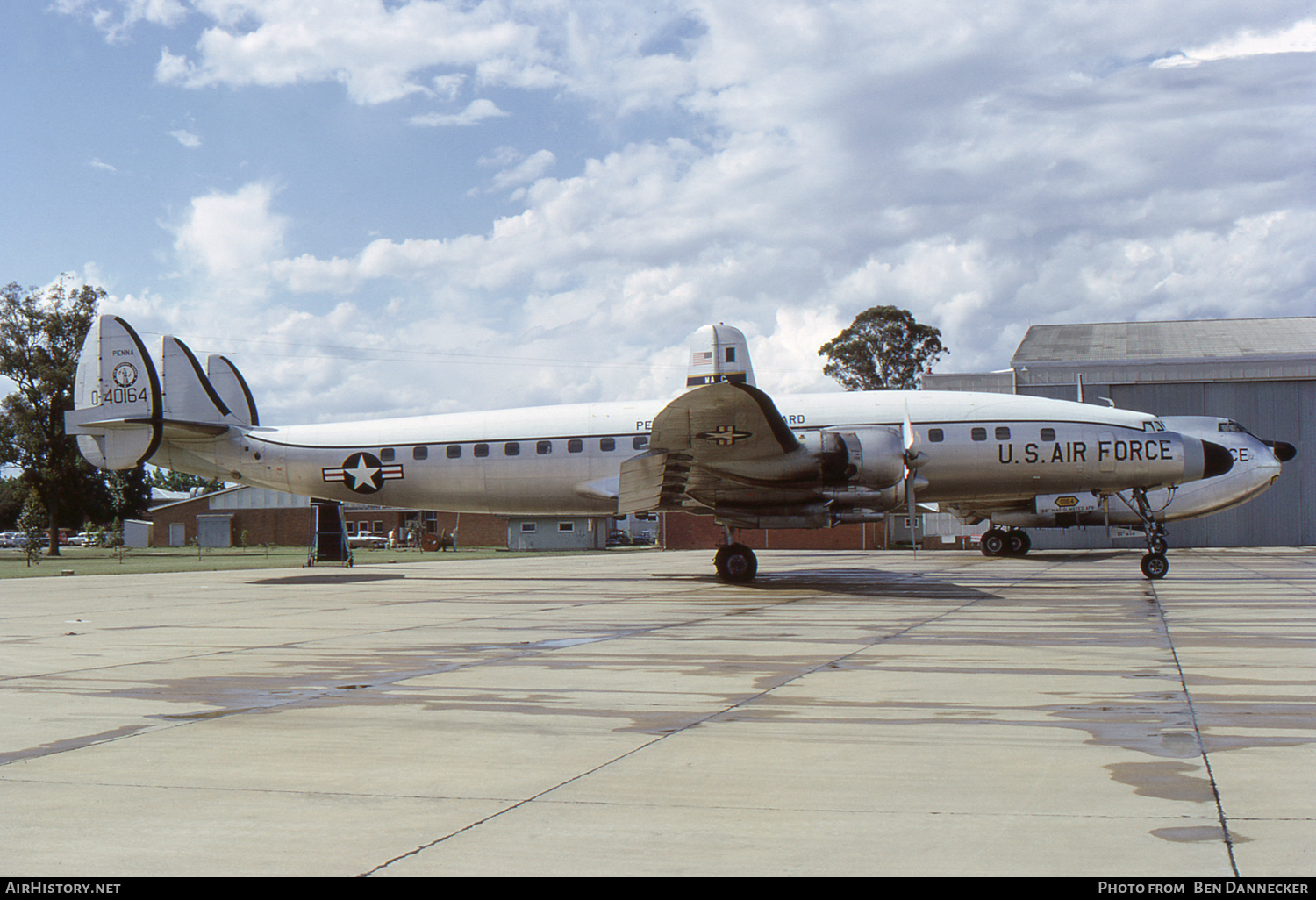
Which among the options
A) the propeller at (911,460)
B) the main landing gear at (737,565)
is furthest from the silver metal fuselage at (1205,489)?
the main landing gear at (737,565)

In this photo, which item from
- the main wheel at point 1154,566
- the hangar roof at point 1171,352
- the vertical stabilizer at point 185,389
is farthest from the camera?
the hangar roof at point 1171,352

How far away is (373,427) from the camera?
993 inches

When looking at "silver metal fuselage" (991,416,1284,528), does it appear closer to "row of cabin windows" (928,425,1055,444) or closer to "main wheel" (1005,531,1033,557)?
"main wheel" (1005,531,1033,557)

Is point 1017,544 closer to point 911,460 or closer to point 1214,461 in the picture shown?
point 1214,461

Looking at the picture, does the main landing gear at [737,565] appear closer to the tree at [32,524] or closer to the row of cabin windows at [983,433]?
the row of cabin windows at [983,433]

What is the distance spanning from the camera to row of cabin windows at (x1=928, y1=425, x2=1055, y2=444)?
22906 millimetres

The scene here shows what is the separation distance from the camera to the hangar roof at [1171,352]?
43.0 meters

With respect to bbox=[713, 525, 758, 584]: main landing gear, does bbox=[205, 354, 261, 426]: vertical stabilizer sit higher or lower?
higher

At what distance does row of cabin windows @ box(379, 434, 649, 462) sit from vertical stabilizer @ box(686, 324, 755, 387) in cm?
515

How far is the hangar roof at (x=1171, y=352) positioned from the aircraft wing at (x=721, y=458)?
29.2 metres

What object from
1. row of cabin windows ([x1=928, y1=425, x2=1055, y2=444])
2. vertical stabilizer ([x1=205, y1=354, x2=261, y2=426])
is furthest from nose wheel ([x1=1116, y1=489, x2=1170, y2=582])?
vertical stabilizer ([x1=205, y1=354, x2=261, y2=426])

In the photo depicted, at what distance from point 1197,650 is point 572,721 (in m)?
7.07

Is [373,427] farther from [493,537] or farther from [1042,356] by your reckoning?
[493,537]

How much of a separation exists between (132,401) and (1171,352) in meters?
46.0
